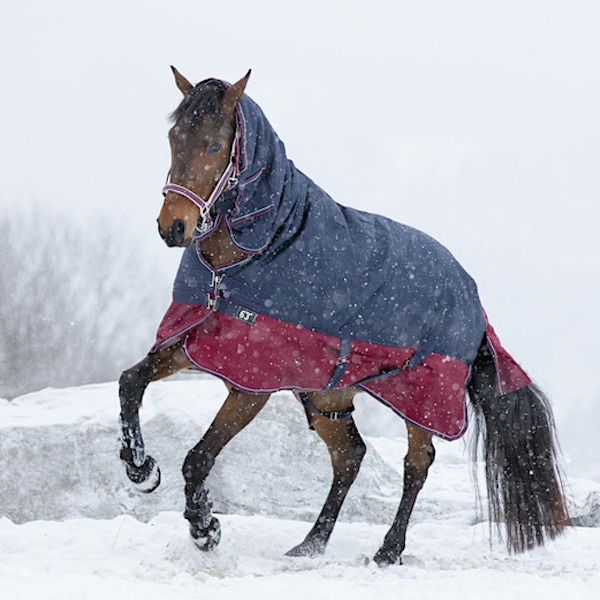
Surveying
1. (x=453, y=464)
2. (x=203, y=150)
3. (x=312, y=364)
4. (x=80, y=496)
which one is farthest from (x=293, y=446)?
(x=203, y=150)

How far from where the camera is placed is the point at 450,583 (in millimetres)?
3293

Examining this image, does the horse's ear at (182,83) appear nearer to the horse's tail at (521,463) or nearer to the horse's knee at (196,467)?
the horse's knee at (196,467)

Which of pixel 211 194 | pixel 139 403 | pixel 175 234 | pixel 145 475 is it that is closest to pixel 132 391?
pixel 139 403

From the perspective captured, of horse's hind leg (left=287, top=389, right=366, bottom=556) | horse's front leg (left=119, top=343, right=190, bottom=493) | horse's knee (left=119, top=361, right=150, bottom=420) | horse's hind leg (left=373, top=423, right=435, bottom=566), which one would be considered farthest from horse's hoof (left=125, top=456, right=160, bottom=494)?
horse's hind leg (left=373, top=423, right=435, bottom=566)

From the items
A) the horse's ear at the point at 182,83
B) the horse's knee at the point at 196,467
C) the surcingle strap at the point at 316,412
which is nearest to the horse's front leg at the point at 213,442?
the horse's knee at the point at 196,467

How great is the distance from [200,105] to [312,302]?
1006 mm

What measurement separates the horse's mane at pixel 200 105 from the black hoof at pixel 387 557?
2.35 m

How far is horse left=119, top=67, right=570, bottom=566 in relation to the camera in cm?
328

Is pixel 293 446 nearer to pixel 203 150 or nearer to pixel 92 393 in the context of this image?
pixel 92 393

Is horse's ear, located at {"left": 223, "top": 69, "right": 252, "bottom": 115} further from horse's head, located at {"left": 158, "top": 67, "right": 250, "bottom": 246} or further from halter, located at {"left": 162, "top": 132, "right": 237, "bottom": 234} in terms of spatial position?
halter, located at {"left": 162, "top": 132, "right": 237, "bottom": 234}

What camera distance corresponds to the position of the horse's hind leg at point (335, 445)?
4402mm

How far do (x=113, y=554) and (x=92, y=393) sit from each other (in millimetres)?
3843

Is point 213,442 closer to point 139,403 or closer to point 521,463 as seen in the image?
point 139,403

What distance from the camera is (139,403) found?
139 inches
